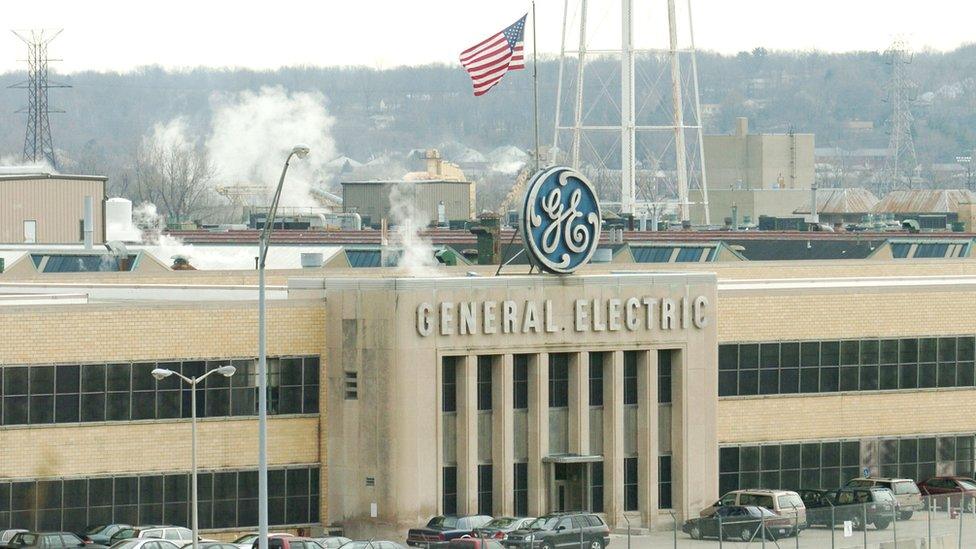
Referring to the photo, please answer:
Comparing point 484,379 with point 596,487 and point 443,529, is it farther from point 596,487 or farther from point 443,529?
point 443,529

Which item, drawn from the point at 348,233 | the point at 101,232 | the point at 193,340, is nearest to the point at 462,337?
the point at 193,340

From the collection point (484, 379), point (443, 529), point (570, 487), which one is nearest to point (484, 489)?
point (570, 487)

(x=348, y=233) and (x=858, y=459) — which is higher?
(x=348, y=233)

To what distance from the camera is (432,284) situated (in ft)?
187

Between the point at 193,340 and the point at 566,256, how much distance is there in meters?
10.7

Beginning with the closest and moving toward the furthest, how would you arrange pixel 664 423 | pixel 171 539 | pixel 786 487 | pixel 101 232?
pixel 171 539, pixel 664 423, pixel 786 487, pixel 101 232

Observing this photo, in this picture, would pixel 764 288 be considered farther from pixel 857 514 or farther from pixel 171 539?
pixel 171 539

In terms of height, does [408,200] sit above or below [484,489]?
above

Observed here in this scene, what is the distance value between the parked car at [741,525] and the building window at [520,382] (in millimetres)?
5755

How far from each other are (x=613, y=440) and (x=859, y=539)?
7.33m

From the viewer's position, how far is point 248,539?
5466 centimetres

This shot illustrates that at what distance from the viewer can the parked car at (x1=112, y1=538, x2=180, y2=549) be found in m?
51.0

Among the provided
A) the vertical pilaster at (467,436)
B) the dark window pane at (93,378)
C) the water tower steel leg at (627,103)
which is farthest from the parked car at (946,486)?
the water tower steel leg at (627,103)

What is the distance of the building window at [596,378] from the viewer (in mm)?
59969
